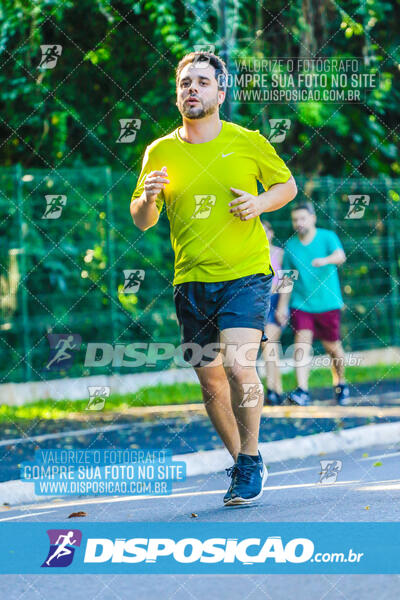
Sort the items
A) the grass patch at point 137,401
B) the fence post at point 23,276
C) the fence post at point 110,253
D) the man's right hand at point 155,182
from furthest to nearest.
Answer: the fence post at point 110,253, the fence post at point 23,276, the grass patch at point 137,401, the man's right hand at point 155,182

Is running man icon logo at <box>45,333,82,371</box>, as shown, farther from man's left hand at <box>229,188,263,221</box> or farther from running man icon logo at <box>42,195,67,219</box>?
man's left hand at <box>229,188,263,221</box>

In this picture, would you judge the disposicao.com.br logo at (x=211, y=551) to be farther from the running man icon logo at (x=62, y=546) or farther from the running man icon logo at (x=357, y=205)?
the running man icon logo at (x=357, y=205)

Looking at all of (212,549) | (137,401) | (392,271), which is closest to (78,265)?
(137,401)

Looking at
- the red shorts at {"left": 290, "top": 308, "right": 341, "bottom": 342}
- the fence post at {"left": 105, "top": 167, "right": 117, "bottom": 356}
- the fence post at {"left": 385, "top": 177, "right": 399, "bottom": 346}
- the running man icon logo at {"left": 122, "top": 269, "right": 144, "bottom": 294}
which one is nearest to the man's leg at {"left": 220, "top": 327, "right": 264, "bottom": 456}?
the red shorts at {"left": 290, "top": 308, "right": 341, "bottom": 342}

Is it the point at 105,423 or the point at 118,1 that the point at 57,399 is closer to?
the point at 105,423

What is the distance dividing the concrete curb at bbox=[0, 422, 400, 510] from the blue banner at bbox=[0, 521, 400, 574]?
165 centimetres

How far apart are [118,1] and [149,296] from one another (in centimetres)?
377

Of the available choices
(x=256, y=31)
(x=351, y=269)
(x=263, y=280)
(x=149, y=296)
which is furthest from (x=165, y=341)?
(x=263, y=280)

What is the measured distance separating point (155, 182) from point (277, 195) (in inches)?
24.4

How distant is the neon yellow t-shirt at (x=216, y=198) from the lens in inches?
240

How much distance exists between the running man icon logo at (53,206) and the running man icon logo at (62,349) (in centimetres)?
131

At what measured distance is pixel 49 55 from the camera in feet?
50.0

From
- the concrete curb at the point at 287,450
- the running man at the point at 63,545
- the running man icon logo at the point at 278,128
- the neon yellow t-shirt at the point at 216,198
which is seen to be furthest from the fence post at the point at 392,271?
the running man at the point at 63,545

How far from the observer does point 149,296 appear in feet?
48.5
